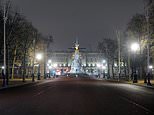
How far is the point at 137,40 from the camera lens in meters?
74.1

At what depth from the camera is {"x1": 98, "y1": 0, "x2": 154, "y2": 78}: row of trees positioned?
57775mm

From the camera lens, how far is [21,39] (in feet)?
248

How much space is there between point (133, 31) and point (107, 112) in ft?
197

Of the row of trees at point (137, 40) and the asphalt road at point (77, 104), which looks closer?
the asphalt road at point (77, 104)

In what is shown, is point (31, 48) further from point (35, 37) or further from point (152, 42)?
point (152, 42)

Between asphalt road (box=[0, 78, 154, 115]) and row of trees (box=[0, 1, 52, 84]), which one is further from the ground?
row of trees (box=[0, 1, 52, 84])

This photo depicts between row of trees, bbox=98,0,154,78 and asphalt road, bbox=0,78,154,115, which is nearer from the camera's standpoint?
asphalt road, bbox=0,78,154,115

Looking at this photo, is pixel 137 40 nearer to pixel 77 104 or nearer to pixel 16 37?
pixel 16 37

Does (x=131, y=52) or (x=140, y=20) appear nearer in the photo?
(x=140, y=20)

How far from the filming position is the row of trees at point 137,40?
57.8 meters

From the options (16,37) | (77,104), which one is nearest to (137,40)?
(16,37)

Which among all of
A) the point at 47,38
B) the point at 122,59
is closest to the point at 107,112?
the point at 122,59

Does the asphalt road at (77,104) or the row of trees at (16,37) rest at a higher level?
the row of trees at (16,37)

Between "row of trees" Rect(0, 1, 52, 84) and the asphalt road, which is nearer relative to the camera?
the asphalt road
